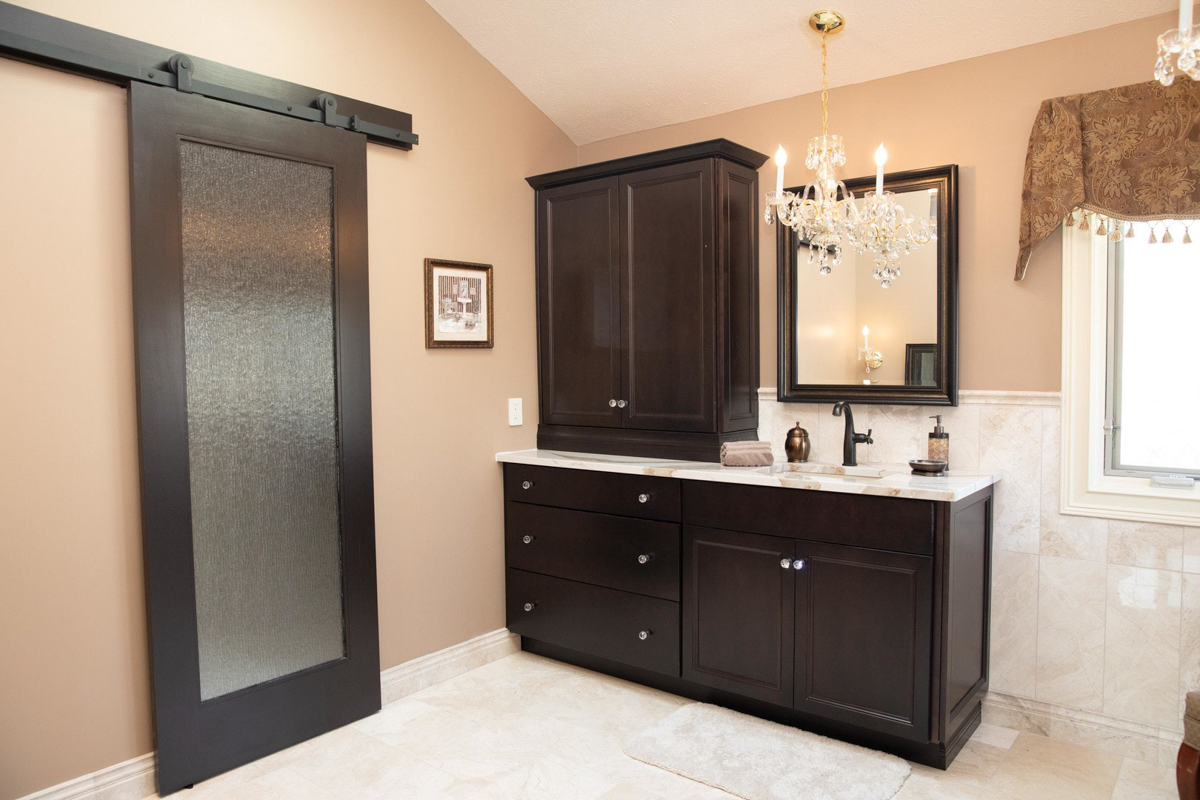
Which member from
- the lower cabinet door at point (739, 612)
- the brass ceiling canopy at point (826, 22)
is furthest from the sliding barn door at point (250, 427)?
the brass ceiling canopy at point (826, 22)

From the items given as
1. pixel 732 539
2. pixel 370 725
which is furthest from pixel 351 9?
pixel 370 725

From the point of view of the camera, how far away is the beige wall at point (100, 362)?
2156 mm

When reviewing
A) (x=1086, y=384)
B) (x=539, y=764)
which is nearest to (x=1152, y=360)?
(x=1086, y=384)

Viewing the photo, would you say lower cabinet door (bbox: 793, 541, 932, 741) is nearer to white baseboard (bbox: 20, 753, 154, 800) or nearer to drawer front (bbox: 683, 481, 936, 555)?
drawer front (bbox: 683, 481, 936, 555)

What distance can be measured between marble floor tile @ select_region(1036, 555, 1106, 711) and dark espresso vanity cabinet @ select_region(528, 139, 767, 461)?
1.23 metres

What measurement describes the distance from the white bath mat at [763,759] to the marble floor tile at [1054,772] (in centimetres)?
33

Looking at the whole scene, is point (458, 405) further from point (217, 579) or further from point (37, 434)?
point (37, 434)

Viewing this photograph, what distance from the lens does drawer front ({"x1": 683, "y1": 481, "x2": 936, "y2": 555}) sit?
2418 mm

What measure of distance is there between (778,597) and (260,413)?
188 cm

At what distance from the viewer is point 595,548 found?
3.20 metres

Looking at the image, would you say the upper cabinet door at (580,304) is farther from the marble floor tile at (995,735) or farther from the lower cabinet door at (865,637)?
the marble floor tile at (995,735)

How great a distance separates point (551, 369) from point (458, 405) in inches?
20.1

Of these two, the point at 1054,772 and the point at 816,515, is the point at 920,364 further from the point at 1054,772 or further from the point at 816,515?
the point at 1054,772

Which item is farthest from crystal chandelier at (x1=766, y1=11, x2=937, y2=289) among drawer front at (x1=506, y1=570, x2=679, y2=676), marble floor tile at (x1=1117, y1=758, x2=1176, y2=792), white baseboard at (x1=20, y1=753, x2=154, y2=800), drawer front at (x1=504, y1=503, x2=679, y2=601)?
white baseboard at (x1=20, y1=753, x2=154, y2=800)
